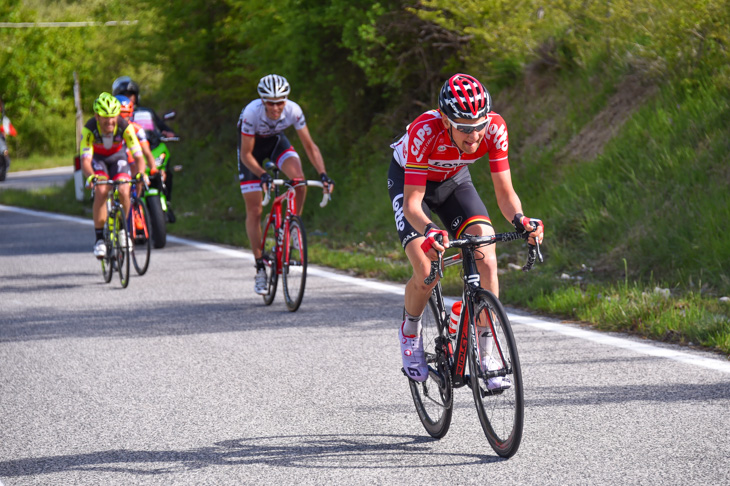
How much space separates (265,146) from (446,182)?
15.0 feet

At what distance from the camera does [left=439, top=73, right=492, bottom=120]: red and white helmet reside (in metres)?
4.48

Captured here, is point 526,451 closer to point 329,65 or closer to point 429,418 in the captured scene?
point 429,418

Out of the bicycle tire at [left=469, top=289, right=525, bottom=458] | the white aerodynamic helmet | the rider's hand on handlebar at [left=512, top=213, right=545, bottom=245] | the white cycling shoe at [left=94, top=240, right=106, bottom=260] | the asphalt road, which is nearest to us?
the bicycle tire at [left=469, top=289, right=525, bottom=458]

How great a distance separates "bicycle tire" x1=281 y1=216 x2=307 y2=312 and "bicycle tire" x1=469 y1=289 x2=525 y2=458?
4171mm

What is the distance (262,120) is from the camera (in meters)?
9.12

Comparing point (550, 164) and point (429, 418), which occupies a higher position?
point (550, 164)

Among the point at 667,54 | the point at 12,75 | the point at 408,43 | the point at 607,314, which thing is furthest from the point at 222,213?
the point at 12,75

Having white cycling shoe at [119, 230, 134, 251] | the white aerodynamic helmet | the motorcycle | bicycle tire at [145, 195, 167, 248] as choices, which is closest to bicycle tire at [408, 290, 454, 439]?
the white aerodynamic helmet

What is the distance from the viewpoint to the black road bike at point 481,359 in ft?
13.9

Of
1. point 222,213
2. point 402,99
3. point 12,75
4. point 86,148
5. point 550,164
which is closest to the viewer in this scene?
point 86,148

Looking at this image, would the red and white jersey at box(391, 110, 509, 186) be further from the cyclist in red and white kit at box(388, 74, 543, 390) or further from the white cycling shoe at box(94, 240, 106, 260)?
the white cycling shoe at box(94, 240, 106, 260)

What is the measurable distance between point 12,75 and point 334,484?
5150 centimetres

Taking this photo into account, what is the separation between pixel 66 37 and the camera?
177 ft

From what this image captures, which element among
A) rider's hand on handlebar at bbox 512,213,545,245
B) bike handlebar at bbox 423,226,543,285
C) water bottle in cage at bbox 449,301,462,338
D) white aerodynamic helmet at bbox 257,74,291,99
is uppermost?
white aerodynamic helmet at bbox 257,74,291,99
